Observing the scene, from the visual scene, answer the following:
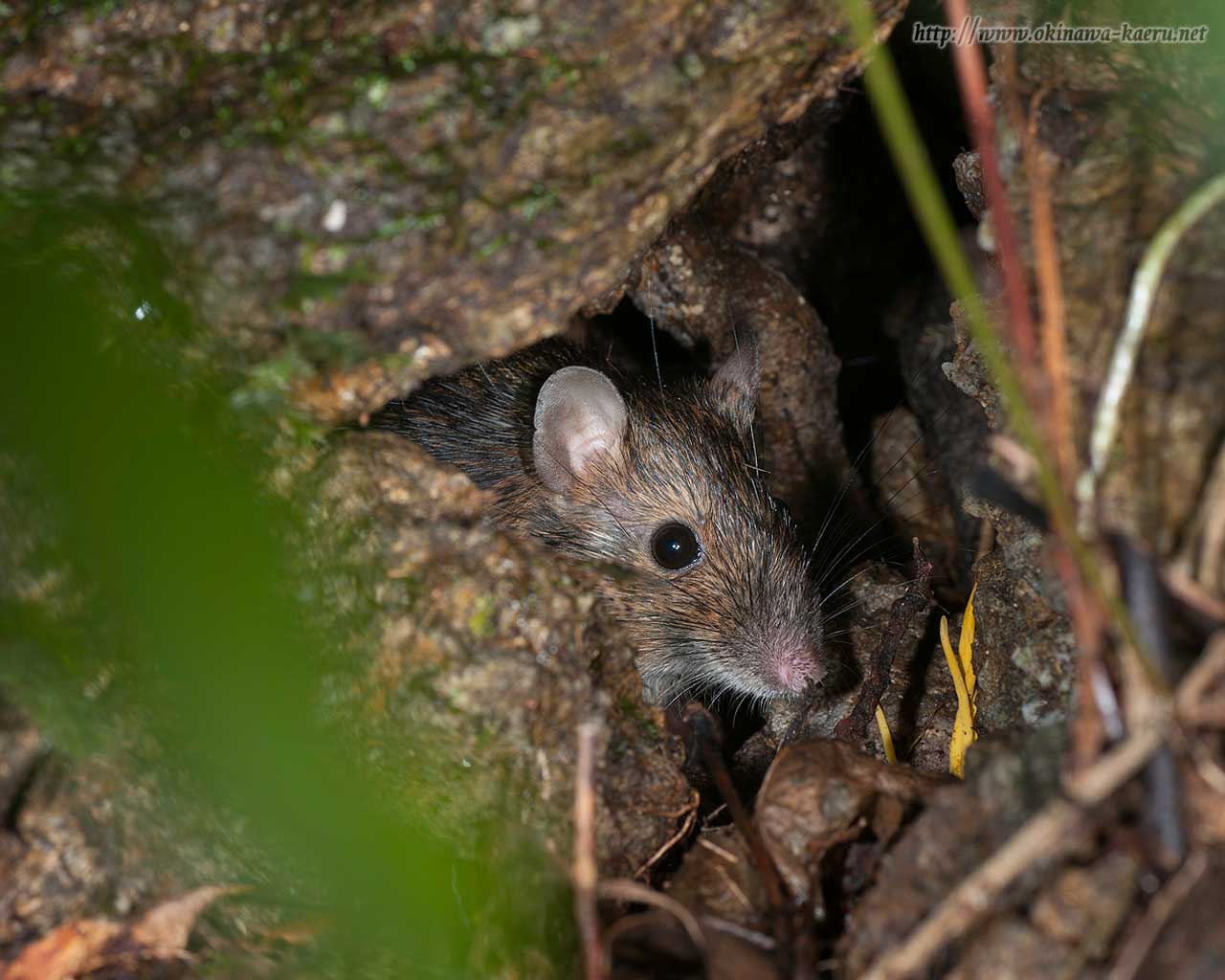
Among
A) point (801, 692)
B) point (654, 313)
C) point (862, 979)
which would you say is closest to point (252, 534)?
point (862, 979)

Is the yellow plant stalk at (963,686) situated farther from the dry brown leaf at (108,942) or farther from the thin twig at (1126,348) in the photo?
the dry brown leaf at (108,942)

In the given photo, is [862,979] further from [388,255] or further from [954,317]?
[954,317]

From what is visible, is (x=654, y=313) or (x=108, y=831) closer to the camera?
(x=108, y=831)

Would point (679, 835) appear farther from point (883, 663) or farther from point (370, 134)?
point (370, 134)

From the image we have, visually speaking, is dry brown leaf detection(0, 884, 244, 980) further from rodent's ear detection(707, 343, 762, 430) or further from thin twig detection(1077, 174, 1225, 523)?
rodent's ear detection(707, 343, 762, 430)

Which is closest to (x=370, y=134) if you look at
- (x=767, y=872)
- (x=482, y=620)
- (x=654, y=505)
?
(x=482, y=620)

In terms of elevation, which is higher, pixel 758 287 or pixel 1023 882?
pixel 1023 882

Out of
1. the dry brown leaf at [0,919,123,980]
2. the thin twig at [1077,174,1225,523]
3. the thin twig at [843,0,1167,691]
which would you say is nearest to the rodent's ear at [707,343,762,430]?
the thin twig at [1077,174,1225,523]
